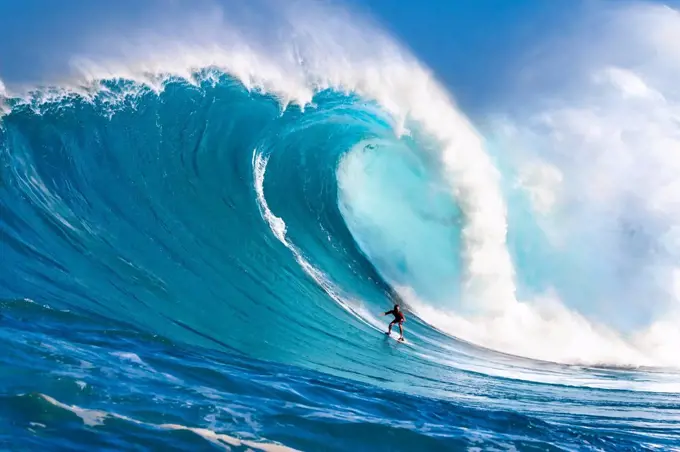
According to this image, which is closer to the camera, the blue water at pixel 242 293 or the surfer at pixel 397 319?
the blue water at pixel 242 293

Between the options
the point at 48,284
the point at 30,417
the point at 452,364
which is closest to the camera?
the point at 30,417

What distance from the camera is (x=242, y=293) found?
925 centimetres

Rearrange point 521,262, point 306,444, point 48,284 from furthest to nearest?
point 521,262
point 48,284
point 306,444

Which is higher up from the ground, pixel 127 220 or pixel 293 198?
pixel 293 198

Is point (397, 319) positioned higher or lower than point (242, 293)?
higher

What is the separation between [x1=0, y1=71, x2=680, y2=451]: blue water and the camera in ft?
15.0

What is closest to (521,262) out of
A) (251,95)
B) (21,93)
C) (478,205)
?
(478,205)

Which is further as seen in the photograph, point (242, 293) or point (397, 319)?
point (397, 319)

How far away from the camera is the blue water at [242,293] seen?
4578 mm

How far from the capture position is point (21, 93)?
1192cm

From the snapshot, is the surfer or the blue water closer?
the blue water

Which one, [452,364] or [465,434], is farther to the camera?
[452,364]

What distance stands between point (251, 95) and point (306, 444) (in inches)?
413

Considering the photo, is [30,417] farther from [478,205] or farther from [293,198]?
[478,205]
